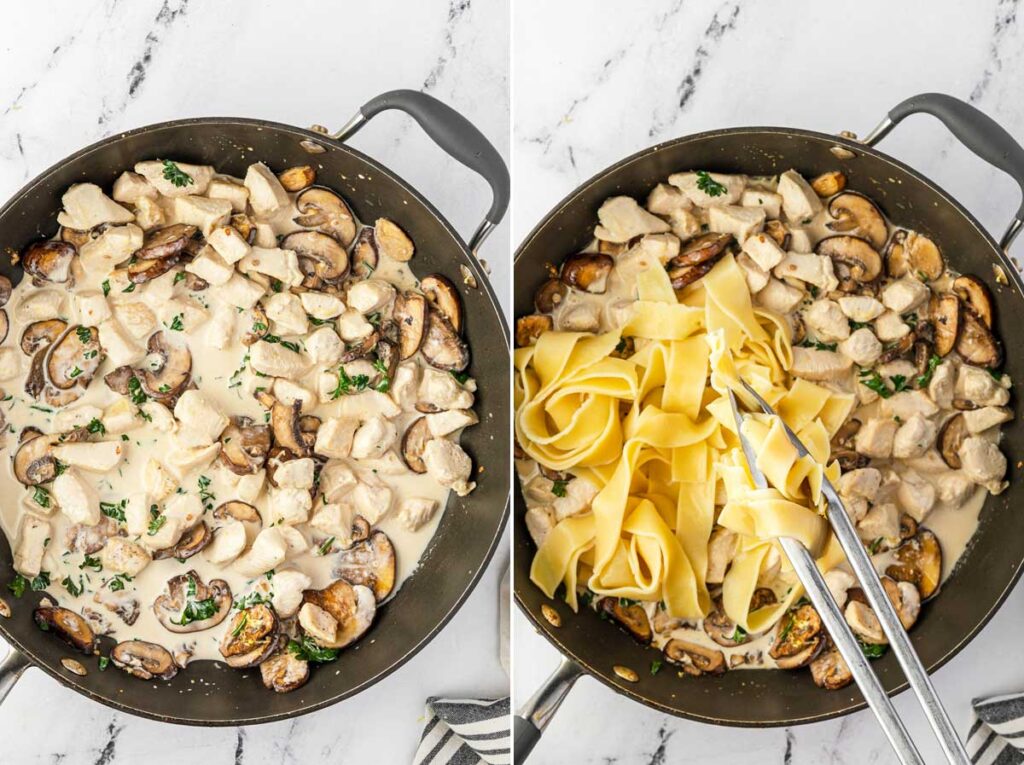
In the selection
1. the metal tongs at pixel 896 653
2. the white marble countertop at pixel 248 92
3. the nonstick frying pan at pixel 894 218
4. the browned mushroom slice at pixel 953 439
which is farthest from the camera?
the browned mushroom slice at pixel 953 439

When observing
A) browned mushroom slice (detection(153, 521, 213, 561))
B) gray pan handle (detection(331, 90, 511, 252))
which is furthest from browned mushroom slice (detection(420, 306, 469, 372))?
browned mushroom slice (detection(153, 521, 213, 561))

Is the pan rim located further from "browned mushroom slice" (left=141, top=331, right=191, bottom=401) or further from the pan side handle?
the pan side handle

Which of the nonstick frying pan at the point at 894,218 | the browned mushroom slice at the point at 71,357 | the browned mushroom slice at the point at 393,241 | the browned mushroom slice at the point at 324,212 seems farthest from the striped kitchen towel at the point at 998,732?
the browned mushroom slice at the point at 71,357

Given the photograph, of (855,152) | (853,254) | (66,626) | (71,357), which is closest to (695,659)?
(853,254)

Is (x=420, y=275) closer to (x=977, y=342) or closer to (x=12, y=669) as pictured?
(x=12, y=669)

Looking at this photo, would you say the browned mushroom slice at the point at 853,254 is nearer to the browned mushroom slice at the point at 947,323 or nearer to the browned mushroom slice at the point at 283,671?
the browned mushroom slice at the point at 947,323

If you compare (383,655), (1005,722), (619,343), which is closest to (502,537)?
(383,655)
